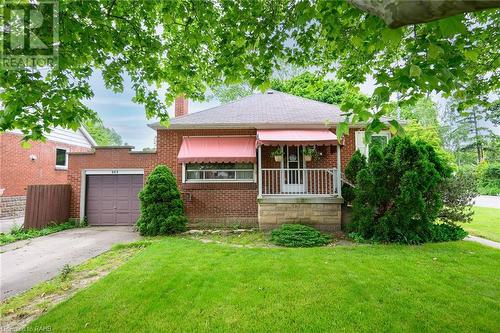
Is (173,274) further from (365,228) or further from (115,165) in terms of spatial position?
(115,165)

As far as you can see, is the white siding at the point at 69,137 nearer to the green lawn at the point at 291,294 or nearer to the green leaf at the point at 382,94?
the green lawn at the point at 291,294

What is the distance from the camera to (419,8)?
5.33ft

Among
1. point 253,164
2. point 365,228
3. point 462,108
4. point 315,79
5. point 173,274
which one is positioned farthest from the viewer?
point 253,164

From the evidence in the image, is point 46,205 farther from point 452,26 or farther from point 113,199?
point 452,26

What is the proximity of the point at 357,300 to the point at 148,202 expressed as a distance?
8.68 meters

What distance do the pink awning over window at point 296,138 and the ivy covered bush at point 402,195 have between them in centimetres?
200

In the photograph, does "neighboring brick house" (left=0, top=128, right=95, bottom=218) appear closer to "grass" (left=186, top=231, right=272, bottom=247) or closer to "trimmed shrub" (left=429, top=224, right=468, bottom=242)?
"grass" (left=186, top=231, right=272, bottom=247)

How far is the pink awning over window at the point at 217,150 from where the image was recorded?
36.7 feet

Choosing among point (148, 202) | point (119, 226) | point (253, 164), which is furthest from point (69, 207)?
point (253, 164)

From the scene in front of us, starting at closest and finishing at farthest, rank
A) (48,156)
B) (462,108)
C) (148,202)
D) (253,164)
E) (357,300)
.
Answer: (357,300), (462,108), (148,202), (253,164), (48,156)

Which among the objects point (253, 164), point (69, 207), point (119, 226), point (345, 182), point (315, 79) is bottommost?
point (119, 226)

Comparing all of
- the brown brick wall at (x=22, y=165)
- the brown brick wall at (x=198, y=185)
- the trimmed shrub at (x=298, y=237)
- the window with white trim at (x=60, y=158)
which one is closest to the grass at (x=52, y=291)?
the brown brick wall at (x=198, y=185)

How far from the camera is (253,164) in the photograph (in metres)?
12.2

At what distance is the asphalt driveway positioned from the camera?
19.7 feet
